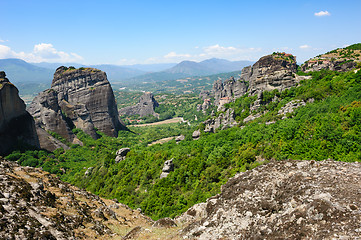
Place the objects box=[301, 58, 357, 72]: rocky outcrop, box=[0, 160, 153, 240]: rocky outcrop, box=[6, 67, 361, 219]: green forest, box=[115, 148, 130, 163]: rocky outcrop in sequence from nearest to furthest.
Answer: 1. box=[0, 160, 153, 240]: rocky outcrop
2. box=[6, 67, 361, 219]: green forest
3. box=[115, 148, 130, 163]: rocky outcrop
4. box=[301, 58, 357, 72]: rocky outcrop

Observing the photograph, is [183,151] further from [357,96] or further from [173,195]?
[357,96]

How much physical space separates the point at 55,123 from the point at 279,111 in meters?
66.9

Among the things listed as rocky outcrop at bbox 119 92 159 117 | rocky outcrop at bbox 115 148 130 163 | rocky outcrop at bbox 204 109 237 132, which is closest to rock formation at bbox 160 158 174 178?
rocky outcrop at bbox 115 148 130 163

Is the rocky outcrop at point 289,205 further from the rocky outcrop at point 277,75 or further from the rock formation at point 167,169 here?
the rocky outcrop at point 277,75

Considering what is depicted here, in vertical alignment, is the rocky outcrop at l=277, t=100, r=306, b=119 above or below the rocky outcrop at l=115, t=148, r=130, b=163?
above

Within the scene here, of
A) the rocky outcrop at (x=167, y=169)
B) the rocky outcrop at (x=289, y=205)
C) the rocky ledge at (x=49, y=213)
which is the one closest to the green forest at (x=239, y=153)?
the rocky outcrop at (x=167, y=169)

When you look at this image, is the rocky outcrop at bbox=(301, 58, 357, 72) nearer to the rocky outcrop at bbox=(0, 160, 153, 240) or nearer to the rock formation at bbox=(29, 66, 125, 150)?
the rocky outcrop at bbox=(0, 160, 153, 240)

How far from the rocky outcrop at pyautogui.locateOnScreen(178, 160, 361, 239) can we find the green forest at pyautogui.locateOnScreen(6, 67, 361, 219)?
1034cm

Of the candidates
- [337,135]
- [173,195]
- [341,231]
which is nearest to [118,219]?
[173,195]

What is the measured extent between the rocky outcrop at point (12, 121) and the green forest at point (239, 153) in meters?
3.05

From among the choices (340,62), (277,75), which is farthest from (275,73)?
(340,62)

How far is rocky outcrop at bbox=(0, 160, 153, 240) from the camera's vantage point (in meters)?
11.0

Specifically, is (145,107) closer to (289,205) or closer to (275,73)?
(275,73)

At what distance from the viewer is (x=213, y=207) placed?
13484 mm
